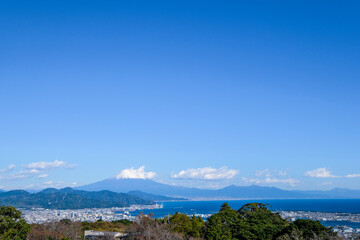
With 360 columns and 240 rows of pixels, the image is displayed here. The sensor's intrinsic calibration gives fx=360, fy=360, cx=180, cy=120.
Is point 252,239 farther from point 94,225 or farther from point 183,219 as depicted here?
point 94,225

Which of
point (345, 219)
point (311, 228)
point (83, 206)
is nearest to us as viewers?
point (311, 228)

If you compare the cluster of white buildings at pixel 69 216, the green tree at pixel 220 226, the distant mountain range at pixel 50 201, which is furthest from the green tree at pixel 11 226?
the distant mountain range at pixel 50 201

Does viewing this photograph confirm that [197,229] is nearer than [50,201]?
Yes

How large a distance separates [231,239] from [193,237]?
3.04 meters

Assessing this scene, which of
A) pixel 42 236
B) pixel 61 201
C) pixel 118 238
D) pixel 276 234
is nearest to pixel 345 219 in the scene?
pixel 276 234

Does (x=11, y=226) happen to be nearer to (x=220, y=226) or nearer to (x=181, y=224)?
(x=181, y=224)

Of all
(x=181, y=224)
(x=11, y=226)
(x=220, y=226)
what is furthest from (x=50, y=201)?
(x=11, y=226)

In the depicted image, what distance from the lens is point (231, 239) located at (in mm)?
28297

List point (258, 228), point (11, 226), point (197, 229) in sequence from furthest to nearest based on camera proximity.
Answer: point (197, 229)
point (258, 228)
point (11, 226)

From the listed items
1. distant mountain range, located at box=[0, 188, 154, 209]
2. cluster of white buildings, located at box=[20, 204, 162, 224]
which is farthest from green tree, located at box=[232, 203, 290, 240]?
distant mountain range, located at box=[0, 188, 154, 209]

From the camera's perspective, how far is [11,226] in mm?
23438

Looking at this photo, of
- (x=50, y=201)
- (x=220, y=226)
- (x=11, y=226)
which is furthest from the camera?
(x=50, y=201)

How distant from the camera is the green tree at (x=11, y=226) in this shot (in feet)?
73.7

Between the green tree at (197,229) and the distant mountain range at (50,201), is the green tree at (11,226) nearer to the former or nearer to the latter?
the green tree at (197,229)
